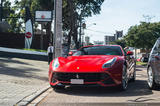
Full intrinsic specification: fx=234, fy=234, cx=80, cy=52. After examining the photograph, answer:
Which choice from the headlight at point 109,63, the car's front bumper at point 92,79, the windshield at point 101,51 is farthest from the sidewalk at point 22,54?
the headlight at point 109,63

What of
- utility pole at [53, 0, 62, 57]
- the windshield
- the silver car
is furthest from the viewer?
utility pole at [53, 0, 62, 57]

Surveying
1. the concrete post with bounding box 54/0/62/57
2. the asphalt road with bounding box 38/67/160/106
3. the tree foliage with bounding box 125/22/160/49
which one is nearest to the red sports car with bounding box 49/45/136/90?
the asphalt road with bounding box 38/67/160/106

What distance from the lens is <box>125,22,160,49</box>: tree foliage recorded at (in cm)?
4072

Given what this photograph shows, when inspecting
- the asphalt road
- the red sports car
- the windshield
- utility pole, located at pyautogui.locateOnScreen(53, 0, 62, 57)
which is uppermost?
utility pole, located at pyautogui.locateOnScreen(53, 0, 62, 57)

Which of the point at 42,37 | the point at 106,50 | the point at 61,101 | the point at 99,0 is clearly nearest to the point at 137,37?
the point at 99,0

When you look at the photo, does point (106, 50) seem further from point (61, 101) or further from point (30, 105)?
point (30, 105)

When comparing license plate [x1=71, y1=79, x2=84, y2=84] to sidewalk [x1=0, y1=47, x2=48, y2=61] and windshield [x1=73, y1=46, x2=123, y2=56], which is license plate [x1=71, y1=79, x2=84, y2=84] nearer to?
windshield [x1=73, y1=46, x2=123, y2=56]

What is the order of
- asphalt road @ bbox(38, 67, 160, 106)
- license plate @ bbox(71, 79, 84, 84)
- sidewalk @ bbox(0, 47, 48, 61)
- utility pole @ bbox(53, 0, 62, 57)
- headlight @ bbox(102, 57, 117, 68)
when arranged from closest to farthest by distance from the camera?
1. asphalt road @ bbox(38, 67, 160, 106)
2. license plate @ bbox(71, 79, 84, 84)
3. headlight @ bbox(102, 57, 117, 68)
4. utility pole @ bbox(53, 0, 62, 57)
5. sidewalk @ bbox(0, 47, 48, 61)

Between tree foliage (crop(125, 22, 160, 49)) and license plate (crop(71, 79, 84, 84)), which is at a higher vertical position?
tree foliage (crop(125, 22, 160, 49))

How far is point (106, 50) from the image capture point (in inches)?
286

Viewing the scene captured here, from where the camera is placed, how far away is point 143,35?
41312mm

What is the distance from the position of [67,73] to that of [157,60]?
7.65ft

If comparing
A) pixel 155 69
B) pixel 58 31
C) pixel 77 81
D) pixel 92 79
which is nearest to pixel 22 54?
pixel 58 31

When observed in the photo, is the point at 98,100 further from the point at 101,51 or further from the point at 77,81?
the point at 101,51
